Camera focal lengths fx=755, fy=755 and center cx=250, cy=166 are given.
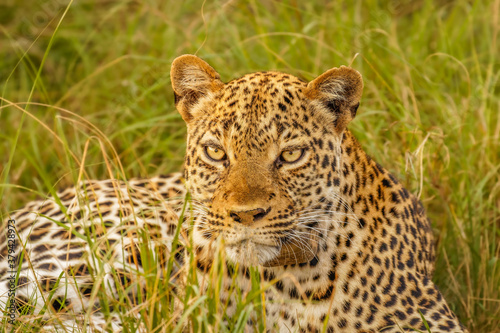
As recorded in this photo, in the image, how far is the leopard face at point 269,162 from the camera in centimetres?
412

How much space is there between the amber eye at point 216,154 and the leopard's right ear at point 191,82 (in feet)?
1.18

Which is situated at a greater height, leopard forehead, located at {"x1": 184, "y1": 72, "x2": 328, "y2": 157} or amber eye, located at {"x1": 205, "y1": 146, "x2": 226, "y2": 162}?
leopard forehead, located at {"x1": 184, "y1": 72, "x2": 328, "y2": 157}

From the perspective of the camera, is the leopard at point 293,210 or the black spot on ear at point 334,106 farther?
the black spot on ear at point 334,106

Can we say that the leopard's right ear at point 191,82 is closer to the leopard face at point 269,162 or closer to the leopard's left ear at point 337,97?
the leopard face at point 269,162

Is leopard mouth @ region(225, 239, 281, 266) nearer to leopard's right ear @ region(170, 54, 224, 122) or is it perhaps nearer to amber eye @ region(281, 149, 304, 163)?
amber eye @ region(281, 149, 304, 163)

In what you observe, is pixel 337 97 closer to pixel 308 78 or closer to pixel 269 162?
pixel 269 162

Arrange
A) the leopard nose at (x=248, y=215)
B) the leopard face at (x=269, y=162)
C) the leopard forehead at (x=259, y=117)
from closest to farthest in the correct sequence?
the leopard nose at (x=248, y=215)
the leopard face at (x=269, y=162)
the leopard forehead at (x=259, y=117)

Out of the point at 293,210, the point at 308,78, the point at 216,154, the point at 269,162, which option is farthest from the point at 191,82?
the point at 308,78

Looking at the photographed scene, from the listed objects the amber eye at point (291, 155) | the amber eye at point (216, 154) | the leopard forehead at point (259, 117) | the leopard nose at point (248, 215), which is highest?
the leopard forehead at point (259, 117)

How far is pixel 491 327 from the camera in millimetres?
5414

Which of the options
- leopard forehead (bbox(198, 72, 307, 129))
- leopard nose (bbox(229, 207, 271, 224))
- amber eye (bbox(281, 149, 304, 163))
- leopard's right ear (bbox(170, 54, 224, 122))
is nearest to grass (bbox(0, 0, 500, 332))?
leopard nose (bbox(229, 207, 271, 224))

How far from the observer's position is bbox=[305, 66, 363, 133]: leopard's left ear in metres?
4.39

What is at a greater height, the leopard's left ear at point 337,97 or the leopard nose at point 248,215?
the leopard's left ear at point 337,97

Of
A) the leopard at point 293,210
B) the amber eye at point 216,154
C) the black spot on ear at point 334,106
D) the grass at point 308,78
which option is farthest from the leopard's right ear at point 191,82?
the black spot on ear at point 334,106
